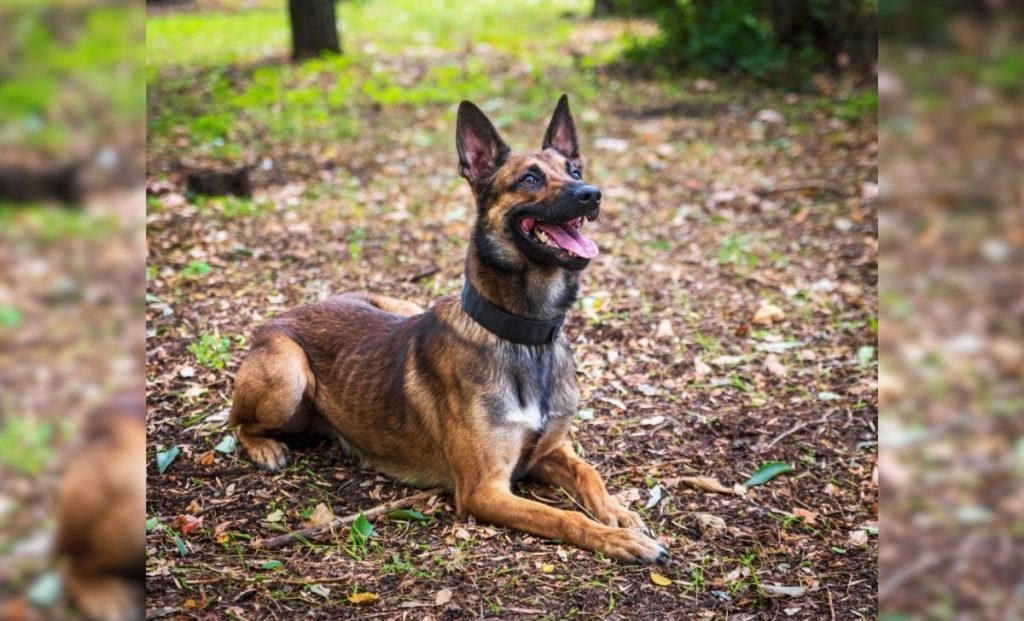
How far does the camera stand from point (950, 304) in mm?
2439

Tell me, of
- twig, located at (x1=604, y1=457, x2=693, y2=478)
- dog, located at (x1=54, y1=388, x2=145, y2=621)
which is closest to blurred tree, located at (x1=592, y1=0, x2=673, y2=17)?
twig, located at (x1=604, y1=457, x2=693, y2=478)

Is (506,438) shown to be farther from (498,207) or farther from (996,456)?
(996,456)

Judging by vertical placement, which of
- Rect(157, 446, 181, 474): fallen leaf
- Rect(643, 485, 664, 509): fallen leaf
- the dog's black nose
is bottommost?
Rect(157, 446, 181, 474): fallen leaf

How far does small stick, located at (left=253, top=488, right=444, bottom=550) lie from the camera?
12.4 ft

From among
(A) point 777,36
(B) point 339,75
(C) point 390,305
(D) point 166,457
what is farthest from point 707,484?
(B) point 339,75

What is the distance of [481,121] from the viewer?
4.19 m

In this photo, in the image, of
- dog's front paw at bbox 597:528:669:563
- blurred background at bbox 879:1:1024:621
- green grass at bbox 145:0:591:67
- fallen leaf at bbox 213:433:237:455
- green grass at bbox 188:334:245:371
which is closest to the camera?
blurred background at bbox 879:1:1024:621

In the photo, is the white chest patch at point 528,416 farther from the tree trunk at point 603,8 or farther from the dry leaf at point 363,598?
the tree trunk at point 603,8

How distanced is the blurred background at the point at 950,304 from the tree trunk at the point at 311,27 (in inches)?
499

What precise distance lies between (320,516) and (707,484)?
1.76 m

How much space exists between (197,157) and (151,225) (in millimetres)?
2130

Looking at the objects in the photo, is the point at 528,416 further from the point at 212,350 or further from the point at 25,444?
the point at 212,350

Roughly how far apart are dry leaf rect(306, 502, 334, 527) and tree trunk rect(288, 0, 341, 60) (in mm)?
11119

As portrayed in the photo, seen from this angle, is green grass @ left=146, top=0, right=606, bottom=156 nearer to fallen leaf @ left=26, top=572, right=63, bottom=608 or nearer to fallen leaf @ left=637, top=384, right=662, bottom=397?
fallen leaf @ left=637, top=384, right=662, bottom=397
